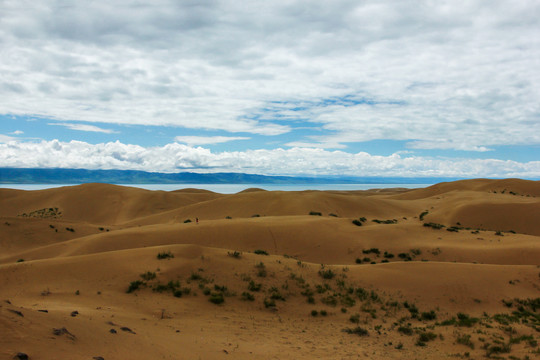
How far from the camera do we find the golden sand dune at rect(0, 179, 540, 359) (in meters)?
8.07

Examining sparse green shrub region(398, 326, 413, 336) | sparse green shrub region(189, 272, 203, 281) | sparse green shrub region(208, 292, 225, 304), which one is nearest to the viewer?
sparse green shrub region(398, 326, 413, 336)

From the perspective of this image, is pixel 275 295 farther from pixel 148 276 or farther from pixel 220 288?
pixel 148 276

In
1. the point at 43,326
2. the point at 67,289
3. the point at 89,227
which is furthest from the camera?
the point at 89,227

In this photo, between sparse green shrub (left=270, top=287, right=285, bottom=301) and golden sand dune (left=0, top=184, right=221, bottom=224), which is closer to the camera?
sparse green shrub (left=270, top=287, right=285, bottom=301)

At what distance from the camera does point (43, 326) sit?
6.75 meters

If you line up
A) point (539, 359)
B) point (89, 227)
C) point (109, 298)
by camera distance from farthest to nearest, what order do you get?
point (89, 227) < point (109, 298) < point (539, 359)

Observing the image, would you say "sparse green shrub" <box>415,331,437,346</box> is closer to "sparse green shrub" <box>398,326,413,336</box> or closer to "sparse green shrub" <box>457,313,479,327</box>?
"sparse green shrub" <box>398,326,413,336</box>

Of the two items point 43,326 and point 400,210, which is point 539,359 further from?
point 400,210

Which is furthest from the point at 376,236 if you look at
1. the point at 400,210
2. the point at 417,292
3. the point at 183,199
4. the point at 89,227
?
the point at 183,199

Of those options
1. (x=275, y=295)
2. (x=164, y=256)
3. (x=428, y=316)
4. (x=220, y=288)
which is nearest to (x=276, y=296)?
(x=275, y=295)

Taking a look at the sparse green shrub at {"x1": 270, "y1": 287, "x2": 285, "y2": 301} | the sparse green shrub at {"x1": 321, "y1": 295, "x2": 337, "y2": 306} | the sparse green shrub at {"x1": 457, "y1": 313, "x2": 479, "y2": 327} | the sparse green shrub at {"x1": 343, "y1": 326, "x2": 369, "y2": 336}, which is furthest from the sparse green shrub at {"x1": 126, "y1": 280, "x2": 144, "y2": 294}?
the sparse green shrub at {"x1": 457, "y1": 313, "x2": 479, "y2": 327}

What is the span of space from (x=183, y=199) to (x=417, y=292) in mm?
69214

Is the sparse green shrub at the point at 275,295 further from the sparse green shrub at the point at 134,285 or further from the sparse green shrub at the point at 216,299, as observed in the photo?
the sparse green shrub at the point at 134,285

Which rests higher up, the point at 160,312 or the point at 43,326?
the point at 43,326
